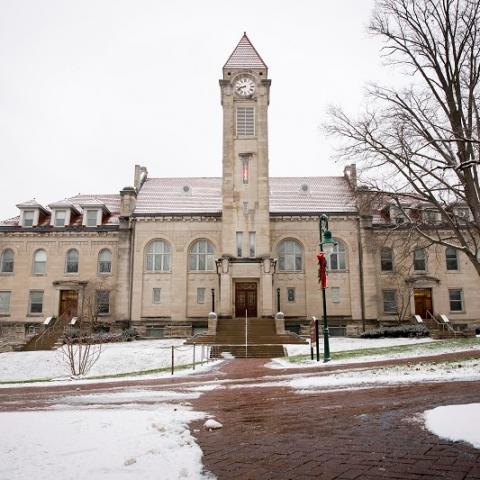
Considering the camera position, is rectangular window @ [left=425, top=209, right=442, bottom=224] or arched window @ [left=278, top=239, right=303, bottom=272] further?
arched window @ [left=278, top=239, right=303, bottom=272]

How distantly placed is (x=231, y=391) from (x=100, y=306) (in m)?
28.2

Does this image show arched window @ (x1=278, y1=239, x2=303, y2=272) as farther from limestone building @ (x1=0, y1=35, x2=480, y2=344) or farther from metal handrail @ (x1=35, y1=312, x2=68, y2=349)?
metal handrail @ (x1=35, y1=312, x2=68, y2=349)

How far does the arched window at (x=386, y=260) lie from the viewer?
3766cm

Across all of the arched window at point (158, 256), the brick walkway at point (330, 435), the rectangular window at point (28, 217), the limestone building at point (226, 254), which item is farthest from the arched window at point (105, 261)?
the brick walkway at point (330, 435)

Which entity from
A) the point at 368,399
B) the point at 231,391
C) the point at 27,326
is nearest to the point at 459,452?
the point at 368,399

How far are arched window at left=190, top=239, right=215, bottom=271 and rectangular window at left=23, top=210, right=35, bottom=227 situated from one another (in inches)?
562

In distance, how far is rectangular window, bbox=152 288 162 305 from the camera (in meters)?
36.1

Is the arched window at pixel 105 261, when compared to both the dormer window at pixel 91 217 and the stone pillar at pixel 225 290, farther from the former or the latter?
the stone pillar at pixel 225 290

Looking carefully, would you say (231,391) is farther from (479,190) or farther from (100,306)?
(100,306)

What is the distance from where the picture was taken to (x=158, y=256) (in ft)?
121

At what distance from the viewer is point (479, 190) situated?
58.7ft

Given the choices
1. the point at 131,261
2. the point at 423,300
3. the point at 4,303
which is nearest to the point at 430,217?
the point at 423,300

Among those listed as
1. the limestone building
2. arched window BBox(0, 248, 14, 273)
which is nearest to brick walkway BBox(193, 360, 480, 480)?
the limestone building

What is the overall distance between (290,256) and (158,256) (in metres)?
10.7
